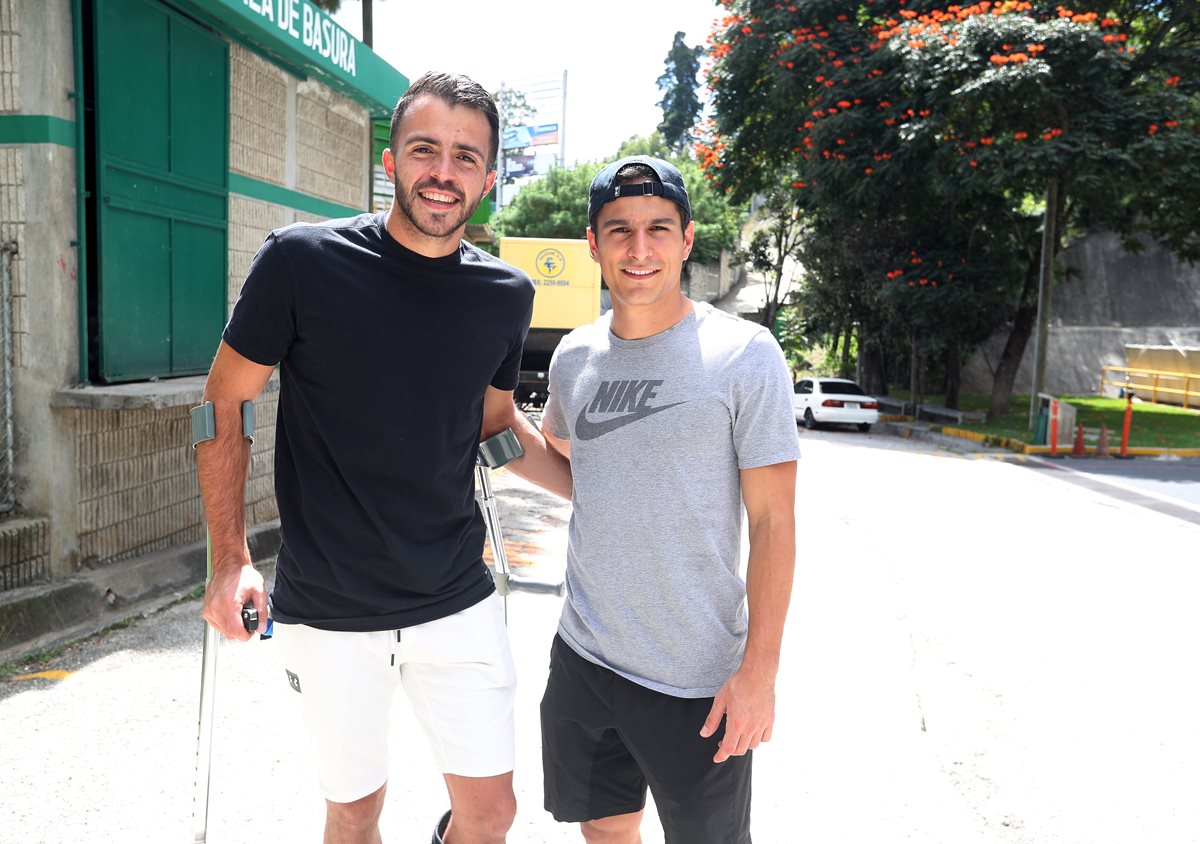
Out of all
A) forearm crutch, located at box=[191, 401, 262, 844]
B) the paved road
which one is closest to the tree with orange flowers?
the paved road

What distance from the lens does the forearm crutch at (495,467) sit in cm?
276

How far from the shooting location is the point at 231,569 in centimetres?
237

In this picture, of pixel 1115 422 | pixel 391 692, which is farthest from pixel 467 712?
pixel 1115 422

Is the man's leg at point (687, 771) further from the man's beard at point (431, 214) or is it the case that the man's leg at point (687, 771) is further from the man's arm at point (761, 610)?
the man's beard at point (431, 214)

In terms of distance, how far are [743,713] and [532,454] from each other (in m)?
1.00

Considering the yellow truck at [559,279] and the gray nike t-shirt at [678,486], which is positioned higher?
the yellow truck at [559,279]

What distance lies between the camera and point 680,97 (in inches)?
3022

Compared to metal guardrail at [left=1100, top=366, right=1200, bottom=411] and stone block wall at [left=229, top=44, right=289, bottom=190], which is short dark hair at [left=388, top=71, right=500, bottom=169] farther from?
metal guardrail at [left=1100, top=366, right=1200, bottom=411]

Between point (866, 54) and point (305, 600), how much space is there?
70.7 ft

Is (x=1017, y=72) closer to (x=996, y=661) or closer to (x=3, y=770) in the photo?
(x=996, y=661)

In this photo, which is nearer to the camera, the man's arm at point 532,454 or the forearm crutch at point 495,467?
the forearm crutch at point 495,467

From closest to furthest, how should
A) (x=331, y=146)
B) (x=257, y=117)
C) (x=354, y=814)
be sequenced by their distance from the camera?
(x=354, y=814), (x=257, y=117), (x=331, y=146)

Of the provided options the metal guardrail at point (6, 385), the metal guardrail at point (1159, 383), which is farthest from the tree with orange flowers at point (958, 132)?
the metal guardrail at point (6, 385)

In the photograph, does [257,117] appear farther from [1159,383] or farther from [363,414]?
[1159,383]
